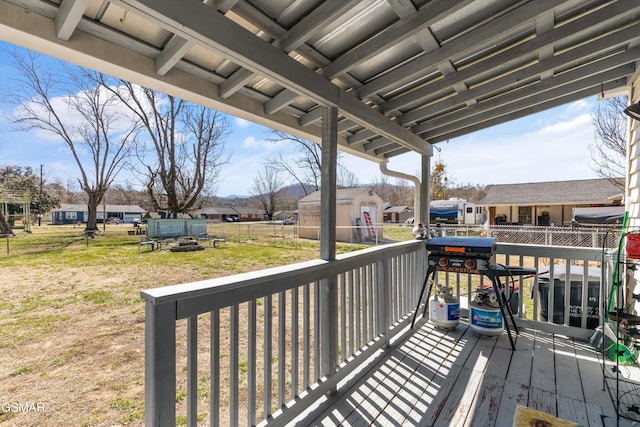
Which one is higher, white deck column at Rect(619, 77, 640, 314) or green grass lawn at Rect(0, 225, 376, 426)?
white deck column at Rect(619, 77, 640, 314)

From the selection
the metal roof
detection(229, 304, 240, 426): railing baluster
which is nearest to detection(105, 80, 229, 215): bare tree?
the metal roof

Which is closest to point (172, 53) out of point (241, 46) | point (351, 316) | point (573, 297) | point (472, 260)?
point (241, 46)

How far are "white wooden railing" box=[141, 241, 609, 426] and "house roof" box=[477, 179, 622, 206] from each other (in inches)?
624

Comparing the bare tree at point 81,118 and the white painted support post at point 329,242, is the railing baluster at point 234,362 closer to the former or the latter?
the white painted support post at point 329,242

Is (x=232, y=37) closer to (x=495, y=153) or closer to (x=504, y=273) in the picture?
(x=504, y=273)

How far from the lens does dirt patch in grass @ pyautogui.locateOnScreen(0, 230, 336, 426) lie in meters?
2.29

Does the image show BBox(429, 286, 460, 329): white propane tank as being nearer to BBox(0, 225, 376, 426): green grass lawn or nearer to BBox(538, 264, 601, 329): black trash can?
BBox(538, 264, 601, 329): black trash can

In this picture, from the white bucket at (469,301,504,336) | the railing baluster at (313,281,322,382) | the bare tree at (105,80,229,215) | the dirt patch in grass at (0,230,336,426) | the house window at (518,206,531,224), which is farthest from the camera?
the house window at (518,206,531,224)

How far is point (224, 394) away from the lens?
2426 mm

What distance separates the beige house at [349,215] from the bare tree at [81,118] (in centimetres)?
784

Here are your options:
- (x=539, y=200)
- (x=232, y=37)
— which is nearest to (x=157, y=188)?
(x=232, y=37)

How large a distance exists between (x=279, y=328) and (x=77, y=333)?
Answer: 11.5 ft

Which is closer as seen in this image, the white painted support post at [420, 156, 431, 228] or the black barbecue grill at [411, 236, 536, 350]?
the black barbecue grill at [411, 236, 536, 350]

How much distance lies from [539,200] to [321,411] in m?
18.1
